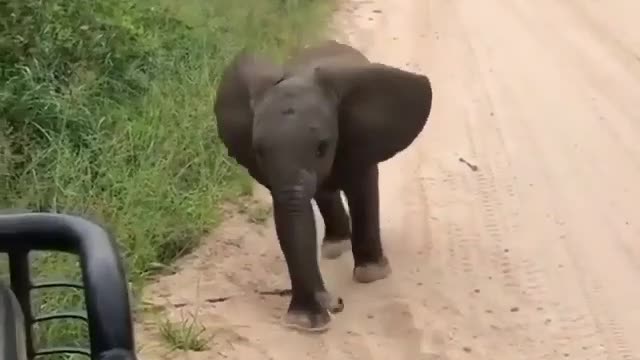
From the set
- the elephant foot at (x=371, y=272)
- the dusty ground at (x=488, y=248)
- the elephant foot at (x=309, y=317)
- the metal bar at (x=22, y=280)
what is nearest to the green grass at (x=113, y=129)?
the dusty ground at (x=488, y=248)

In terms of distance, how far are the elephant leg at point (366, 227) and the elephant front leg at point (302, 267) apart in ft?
1.17

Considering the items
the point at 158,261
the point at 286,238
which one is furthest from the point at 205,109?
the point at 286,238

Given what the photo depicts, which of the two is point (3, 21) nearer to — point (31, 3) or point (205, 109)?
point (31, 3)

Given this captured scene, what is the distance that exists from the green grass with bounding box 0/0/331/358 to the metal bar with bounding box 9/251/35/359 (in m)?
2.31

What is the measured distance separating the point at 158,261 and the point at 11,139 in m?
1.07

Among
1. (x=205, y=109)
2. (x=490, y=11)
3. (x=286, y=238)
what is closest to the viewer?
(x=286, y=238)

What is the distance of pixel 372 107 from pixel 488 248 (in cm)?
106

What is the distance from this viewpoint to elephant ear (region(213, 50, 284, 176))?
4.53 meters

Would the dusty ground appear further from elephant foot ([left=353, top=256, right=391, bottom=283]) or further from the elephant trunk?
the elephant trunk

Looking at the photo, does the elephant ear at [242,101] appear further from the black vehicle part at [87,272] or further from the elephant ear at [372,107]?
the black vehicle part at [87,272]

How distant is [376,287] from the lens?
488 centimetres

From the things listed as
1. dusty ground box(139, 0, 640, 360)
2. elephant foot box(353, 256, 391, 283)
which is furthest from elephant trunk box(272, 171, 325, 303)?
elephant foot box(353, 256, 391, 283)

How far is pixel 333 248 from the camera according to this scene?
17.0 feet

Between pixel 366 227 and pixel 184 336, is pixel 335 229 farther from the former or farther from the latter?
pixel 184 336
